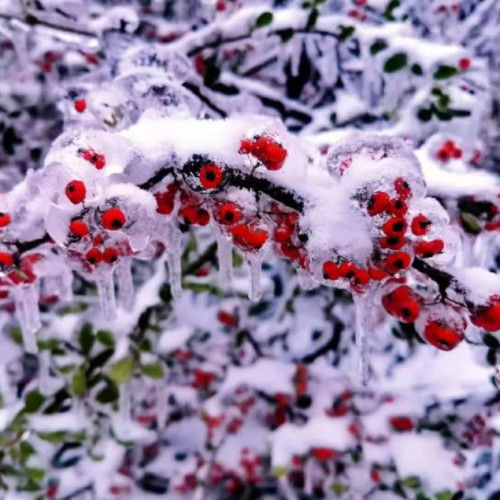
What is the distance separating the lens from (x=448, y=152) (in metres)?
1.93

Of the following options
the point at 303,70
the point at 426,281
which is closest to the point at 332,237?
the point at 426,281

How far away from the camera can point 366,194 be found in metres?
0.88

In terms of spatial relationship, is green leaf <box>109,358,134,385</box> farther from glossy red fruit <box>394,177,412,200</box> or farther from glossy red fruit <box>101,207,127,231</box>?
glossy red fruit <box>394,177,412,200</box>

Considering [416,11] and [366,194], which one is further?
[416,11]

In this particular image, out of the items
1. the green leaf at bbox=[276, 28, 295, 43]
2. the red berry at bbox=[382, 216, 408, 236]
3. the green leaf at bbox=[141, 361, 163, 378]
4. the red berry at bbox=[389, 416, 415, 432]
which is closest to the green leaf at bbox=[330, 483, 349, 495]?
the red berry at bbox=[389, 416, 415, 432]

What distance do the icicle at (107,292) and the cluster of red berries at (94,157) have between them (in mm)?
268

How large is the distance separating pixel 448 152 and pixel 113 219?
141cm

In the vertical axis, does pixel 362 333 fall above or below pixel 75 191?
below

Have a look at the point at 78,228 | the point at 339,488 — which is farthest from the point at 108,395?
the point at 339,488

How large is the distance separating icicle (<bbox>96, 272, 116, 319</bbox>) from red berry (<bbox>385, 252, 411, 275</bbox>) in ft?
1.69

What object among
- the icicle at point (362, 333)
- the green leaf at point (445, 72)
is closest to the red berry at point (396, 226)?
the icicle at point (362, 333)

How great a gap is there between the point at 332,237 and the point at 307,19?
167 centimetres

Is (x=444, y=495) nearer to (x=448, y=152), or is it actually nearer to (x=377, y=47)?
(x=448, y=152)

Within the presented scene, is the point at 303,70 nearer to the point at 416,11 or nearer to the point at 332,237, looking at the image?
the point at 416,11
